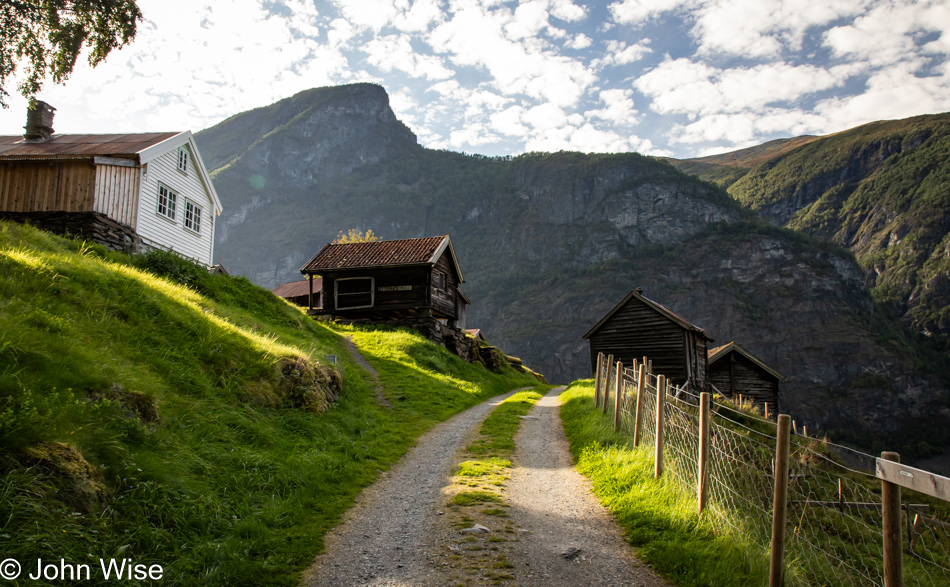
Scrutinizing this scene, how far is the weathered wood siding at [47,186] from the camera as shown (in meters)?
18.4

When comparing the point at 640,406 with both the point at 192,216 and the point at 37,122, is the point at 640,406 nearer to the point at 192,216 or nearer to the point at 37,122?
the point at 192,216

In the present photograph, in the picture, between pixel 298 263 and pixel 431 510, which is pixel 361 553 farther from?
pixel 298 263

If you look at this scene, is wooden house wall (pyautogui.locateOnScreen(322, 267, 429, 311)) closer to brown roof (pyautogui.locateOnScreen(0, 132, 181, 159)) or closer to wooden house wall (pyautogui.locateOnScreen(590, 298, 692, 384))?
wooden house wall (pyautogui.locateOnScreen(590, 298, 692, 384))

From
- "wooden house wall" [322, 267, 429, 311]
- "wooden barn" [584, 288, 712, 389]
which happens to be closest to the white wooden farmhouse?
"wooden house wall" [322, 267, 429, 311]

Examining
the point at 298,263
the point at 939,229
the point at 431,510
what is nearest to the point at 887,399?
Answer: the point at 939,229

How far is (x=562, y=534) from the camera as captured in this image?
612 centimetres

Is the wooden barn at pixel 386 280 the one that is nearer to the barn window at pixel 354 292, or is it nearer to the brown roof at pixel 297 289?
the barn window at pixel 354 292

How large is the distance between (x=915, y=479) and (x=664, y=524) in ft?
11.7

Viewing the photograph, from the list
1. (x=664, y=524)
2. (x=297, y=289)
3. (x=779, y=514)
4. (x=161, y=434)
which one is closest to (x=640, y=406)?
(x=664, y=524)

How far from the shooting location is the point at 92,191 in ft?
60.6

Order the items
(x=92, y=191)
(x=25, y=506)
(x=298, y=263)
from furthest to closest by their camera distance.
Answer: (x=298, y=263) → (x=92, y=191) → (x=25, y=506)

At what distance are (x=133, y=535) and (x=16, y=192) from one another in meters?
20.9

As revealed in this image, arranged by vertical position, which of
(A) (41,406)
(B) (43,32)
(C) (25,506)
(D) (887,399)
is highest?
(B) (43,32)

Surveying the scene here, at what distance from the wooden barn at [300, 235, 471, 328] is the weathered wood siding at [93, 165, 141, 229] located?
1016 centimetres
